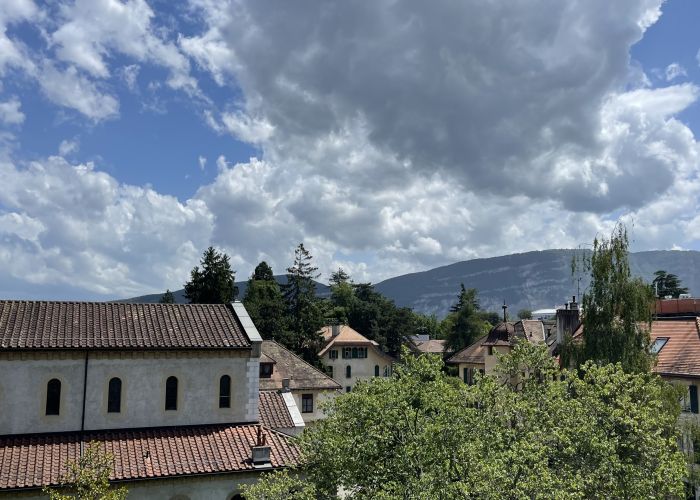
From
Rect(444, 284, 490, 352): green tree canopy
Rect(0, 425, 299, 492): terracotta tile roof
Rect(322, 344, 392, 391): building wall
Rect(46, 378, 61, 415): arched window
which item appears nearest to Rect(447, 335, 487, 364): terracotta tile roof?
Rect(322, 344, 392, 391): building wall

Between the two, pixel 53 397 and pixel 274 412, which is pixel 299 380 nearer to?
pixel 274 412

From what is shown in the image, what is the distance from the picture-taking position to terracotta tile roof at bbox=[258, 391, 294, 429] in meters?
32.8

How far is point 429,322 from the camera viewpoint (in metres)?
172

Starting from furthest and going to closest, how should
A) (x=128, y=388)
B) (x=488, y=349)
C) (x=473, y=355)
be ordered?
(x=473, y=355)
(x=488, y=349)
(x=128, y=388)

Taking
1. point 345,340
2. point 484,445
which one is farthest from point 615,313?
point 345,340

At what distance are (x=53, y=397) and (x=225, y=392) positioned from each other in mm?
7776

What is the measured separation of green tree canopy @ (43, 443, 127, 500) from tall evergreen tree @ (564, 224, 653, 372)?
2573cm

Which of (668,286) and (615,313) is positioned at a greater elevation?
(668,286)

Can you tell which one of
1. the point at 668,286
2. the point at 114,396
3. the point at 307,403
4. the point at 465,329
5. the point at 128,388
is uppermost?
the point at 668,286

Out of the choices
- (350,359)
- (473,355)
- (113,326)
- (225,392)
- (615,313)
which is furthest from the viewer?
(350,359)

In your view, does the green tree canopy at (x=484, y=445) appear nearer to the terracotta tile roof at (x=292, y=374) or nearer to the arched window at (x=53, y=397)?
the arched window at (x=53, y=397)

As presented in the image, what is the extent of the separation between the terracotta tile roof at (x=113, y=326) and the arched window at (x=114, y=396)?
171 cm

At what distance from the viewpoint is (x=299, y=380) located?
5306 centimetres

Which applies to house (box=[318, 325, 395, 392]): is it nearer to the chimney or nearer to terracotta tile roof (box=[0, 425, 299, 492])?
terracotta tile roof (box=[0, 425, 299, 492])
